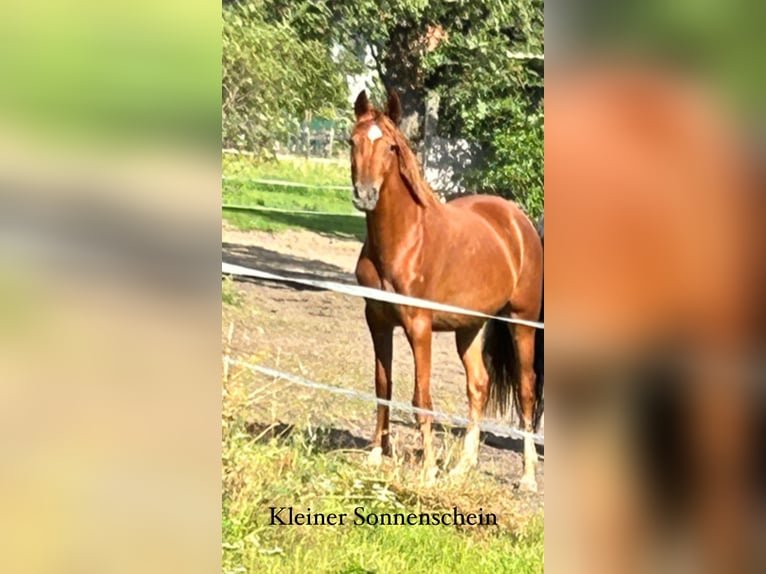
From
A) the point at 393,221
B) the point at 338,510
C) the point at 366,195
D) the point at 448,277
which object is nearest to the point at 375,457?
the point at 338,510

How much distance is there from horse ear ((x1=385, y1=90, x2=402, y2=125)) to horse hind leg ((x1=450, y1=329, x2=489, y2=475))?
0.89 m

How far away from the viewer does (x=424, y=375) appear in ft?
11.0

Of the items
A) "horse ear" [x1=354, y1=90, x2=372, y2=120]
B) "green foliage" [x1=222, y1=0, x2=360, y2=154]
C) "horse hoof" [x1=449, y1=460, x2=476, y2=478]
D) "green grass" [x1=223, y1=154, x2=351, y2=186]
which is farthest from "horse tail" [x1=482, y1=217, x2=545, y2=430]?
"green foliage" [x1=222, y1=0, x2=360, y2=154]

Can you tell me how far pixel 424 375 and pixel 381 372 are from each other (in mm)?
176

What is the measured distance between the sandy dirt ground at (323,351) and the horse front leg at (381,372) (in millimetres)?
26

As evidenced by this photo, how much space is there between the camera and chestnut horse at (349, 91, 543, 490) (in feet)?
10.7

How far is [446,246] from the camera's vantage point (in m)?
3.34

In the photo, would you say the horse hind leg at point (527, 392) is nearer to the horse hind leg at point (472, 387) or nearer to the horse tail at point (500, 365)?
the horse tail at point (500, 365)
